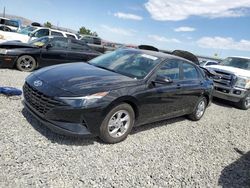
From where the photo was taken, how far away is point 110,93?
4.19 m

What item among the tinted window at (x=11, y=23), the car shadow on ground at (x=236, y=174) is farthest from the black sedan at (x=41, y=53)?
the tinted window at (x=11, y=23)

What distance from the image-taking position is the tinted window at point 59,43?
9999 millimetres

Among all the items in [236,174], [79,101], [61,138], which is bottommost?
[236,174]

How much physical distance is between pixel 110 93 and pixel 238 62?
829cm

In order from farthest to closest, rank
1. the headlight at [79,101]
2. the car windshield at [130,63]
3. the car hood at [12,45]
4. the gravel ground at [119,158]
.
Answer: the car hood at [12,45], the car windshield at [130,63], the headlight at [79,101], the gravel ground at [119,158]

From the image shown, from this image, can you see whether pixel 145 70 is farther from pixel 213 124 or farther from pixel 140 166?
pixel 213 124

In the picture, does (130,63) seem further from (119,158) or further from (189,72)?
(119,158)

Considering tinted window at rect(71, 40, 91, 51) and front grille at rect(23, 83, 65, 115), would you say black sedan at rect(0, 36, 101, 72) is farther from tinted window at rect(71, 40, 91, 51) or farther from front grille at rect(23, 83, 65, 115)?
front grille at rect(23, 83, 65, 115)

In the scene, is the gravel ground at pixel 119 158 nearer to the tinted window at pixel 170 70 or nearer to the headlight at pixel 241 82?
the tinted window at pixel 170 70

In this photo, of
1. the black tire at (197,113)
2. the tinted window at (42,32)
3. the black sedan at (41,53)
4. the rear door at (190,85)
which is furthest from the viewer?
the tinted window at (42,32)

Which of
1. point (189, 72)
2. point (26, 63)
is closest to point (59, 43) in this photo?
point (26, 63)

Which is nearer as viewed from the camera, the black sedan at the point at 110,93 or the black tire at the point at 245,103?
the black sedan at the point at 110,93

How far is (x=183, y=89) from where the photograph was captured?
5.79 metres

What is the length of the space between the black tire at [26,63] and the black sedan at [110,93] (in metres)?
4.35
